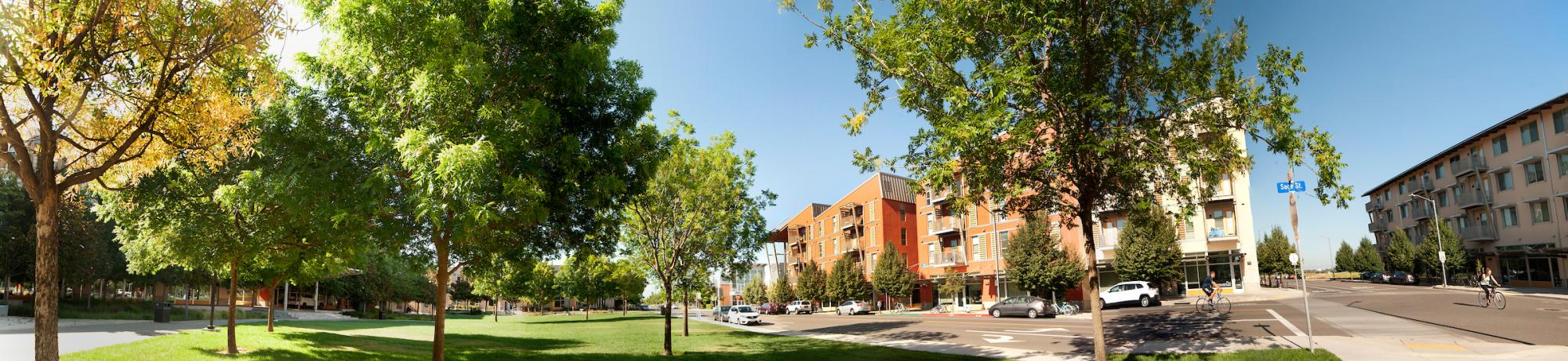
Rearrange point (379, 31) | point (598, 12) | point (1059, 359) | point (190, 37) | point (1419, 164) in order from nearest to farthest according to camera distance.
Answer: point (190, 37) → point (379, 31) → point (598, 12) → point (1059, 359) → point (1419, 164)

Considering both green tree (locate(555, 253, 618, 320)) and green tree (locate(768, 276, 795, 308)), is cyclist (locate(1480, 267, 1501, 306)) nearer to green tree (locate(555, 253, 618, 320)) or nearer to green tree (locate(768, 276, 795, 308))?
green tree (locate(555, 253, 618, 320))

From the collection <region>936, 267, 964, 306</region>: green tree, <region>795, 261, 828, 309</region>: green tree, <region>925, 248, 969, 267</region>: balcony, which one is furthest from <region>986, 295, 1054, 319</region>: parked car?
<region>795, 261, 828, 309</region>: green tree

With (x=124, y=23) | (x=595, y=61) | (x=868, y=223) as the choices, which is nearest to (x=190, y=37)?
(x=124, y=23)

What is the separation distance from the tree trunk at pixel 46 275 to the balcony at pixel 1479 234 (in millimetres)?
74223

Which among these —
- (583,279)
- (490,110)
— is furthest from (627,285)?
(490,110)

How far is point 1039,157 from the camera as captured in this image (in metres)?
12.7

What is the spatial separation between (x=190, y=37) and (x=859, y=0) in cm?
1007

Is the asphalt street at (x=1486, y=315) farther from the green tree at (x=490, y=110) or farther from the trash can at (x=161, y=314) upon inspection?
the trash can at (x=161, y=314)

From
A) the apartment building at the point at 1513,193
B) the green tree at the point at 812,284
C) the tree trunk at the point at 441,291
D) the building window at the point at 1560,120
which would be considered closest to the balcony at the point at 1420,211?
the apartment building at the point at 1513,193

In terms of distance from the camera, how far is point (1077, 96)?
1201 centimetres

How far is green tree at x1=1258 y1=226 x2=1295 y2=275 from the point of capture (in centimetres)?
6850

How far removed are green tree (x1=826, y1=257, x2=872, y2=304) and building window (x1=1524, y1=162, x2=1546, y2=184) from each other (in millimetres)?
46420

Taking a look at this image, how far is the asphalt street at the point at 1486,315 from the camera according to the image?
15312mm

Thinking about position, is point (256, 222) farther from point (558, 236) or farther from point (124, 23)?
point (124, 23)
